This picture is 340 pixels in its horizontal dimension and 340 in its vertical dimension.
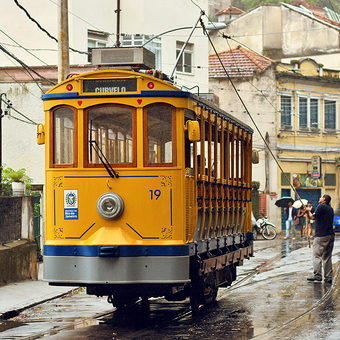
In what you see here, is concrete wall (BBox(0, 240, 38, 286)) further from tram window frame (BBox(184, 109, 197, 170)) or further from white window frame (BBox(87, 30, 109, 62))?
white window frame (BBox(87, 30, 109, 62))

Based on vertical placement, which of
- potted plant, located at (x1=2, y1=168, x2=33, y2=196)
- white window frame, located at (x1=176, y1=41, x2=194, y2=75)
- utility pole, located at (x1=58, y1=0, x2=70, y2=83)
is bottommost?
potted plant, located at (x1=2, y1=168, x2=33, y2=196)

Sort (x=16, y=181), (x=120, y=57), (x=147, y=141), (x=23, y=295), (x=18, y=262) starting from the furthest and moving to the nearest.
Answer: (x=16, y=181) → (x=18, y=262) → (x=23, y=295) → (x=120, y=57) → (x=147, y=141)

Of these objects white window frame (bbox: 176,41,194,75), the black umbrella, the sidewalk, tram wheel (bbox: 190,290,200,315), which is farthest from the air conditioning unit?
the black umbrella

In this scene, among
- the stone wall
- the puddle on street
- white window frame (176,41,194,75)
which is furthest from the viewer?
white window frame (176,41,194,75)

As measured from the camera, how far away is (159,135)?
964cm

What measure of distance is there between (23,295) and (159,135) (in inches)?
211

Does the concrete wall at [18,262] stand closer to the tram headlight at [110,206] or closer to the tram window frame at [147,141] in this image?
the tram headlight at [110,206]

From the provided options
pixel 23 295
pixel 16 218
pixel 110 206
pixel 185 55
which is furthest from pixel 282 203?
pixel 110 206

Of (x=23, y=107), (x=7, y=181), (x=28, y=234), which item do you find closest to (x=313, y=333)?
(x=28, y=234)

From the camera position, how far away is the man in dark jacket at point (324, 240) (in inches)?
573

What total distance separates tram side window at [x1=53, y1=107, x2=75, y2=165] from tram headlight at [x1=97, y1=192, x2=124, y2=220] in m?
0.75

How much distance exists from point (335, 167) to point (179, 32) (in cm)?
1526

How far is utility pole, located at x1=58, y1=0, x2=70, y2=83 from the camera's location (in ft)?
46.6

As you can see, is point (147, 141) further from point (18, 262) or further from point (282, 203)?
point (282, 203)
